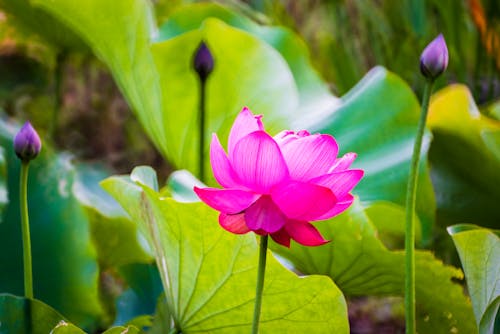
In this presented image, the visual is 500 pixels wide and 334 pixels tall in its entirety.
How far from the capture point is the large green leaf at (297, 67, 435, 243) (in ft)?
3.48

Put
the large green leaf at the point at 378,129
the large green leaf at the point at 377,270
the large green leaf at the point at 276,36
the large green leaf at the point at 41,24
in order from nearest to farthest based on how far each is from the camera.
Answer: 1. the large green leaf at the point at 377,270
2. the large green leaf at the point at 378,129
3. the large green leaf at the point at 276,36
4. the large green leaf at the point at 41,24

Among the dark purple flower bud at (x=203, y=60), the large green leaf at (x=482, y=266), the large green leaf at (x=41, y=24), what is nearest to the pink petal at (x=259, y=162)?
the large green leaf at (x=482, y=266)

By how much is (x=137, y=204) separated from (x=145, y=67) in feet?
1.50

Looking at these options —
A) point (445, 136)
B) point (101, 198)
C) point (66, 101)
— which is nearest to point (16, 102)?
point (66, 101)

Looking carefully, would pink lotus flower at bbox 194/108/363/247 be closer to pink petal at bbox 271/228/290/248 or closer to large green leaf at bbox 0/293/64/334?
pink petal at bbox 271/228/290/248

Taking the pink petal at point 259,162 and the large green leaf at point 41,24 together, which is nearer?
the pink petal at point 259,162

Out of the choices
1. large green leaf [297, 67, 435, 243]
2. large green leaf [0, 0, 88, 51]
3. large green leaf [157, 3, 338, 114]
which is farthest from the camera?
large green leaf [0, 0, 88, 51]

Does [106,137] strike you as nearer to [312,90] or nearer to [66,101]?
[66,101]

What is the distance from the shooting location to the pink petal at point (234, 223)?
58cm

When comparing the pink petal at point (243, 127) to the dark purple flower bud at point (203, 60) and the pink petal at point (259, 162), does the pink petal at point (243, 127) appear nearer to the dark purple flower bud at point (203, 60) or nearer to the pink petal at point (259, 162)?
the pink petal at point (259, 162)

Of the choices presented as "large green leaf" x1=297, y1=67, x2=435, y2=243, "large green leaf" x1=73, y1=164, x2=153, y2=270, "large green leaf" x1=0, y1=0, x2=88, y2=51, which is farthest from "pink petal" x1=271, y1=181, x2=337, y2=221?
"large green leaf" x1=0, y1=0, x2=88, y2=51

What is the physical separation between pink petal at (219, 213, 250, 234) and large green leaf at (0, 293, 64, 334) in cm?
23

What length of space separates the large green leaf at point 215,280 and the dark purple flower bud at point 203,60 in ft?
0.72

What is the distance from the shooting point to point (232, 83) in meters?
1.18
